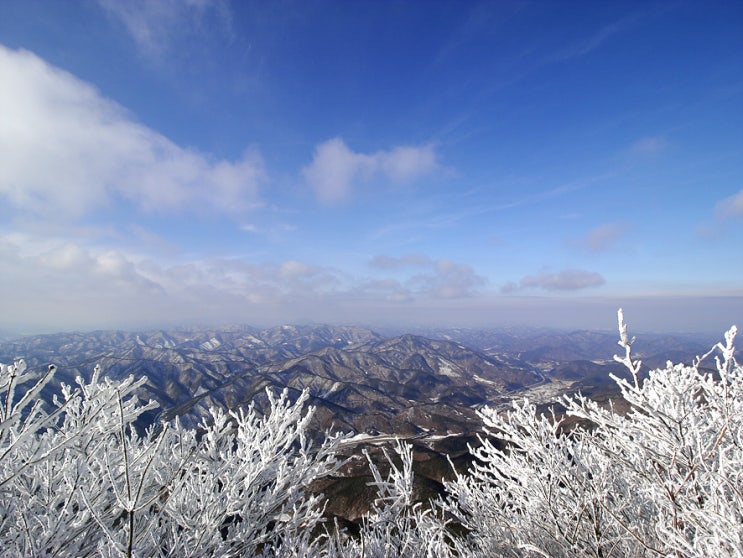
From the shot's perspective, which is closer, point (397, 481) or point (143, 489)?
point (143, 489)

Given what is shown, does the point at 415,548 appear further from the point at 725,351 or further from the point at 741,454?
the point at 725,351

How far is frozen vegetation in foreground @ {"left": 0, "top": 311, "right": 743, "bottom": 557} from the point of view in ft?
13.1

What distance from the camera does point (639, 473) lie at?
4707mm

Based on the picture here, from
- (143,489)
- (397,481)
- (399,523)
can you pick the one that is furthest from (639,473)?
(143,489)

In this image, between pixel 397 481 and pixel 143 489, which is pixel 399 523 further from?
pixel 143 489

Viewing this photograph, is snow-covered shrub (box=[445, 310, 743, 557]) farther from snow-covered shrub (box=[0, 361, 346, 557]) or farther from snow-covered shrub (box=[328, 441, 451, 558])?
snow-covered shrub (box=[0, 361, 346, 557])

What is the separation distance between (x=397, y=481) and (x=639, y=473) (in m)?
3.39

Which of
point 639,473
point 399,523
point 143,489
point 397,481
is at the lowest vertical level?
point 399,523

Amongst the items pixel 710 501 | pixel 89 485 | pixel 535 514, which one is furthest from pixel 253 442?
pixel 710 501

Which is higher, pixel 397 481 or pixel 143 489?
pixel 143 489

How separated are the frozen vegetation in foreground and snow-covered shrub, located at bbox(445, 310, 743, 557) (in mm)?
31

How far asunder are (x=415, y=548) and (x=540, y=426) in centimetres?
319

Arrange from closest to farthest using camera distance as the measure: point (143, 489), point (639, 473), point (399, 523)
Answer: point (143, 489), point (639, 473), point (399, 523)

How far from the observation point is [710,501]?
12.6ft
